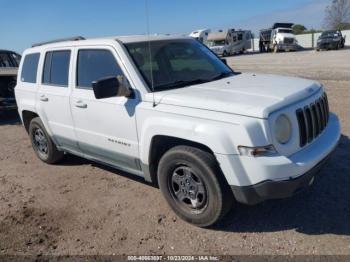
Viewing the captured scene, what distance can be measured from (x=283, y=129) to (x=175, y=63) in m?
1.83

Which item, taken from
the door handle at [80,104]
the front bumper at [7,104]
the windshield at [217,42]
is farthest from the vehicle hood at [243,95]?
the windshield at [217,42]

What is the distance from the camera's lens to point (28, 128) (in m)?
6.90

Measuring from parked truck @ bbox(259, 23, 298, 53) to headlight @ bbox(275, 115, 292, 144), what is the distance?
41.0 meters

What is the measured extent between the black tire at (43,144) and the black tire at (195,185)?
8.90 ft

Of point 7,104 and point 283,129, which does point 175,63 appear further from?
point 7,104

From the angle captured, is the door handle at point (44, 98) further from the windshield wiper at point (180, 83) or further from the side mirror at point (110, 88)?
the windshield wiper at point (180, 83)

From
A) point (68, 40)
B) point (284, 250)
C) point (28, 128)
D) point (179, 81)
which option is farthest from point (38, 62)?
point (284, 250)

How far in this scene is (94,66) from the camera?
499 cm

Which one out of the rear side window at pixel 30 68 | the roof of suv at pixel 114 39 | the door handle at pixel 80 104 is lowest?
the door handle at pixel 80 104

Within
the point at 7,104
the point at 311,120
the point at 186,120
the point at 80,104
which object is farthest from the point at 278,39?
the point at 186,120

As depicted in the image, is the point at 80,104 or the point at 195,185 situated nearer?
the point at 195,185

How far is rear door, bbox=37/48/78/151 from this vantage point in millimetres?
5410

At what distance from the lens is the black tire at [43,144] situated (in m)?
6.29

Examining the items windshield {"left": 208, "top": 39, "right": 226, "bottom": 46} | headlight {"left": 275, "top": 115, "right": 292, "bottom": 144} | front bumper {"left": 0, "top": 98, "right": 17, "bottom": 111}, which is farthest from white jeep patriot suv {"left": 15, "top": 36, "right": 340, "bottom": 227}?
windshield {"left": 208, "top": 39, "right": 226, "bottom": 46}
